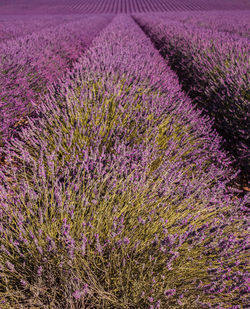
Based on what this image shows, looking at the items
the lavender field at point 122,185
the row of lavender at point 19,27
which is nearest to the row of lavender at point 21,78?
the lavender field at point 122,185

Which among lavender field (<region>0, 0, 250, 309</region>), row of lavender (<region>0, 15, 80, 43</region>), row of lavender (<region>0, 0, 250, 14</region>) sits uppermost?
row of lavender (<region>0, 0, 250, 14</region>)

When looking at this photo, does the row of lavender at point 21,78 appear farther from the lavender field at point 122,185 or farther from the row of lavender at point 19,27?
the row of lavender at point 19,27

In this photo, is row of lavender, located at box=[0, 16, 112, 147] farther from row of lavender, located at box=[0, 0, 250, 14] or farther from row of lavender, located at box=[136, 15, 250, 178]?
row of lavender, located at box=[0, 0, 250, 14]

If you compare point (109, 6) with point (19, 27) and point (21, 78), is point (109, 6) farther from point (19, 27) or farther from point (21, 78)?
point (21, 78)

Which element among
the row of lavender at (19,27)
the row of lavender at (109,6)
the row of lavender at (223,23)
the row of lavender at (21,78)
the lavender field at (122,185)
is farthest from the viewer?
the row of lavender at (109,6)

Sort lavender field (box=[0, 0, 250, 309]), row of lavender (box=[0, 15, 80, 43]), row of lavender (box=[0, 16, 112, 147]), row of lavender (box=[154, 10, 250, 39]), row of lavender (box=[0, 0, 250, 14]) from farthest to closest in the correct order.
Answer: row of lavender (box=[0, 0, 250, 14]), row of lavender (box=[154, 10, 250, 39]), row of lavender (box=[0, 15, 80, 43]), row of lavender (box=[0, 16, 112, 147]), lavender field (box=[0, 0, 250, 309])

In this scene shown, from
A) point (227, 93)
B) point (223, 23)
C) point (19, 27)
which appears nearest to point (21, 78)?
point (227, 93)

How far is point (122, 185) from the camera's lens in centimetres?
134

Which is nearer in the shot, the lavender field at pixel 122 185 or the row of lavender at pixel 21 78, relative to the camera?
the lavender field at pixel 122 185

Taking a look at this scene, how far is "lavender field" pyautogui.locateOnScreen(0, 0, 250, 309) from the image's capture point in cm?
96

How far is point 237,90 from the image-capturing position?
2.94m

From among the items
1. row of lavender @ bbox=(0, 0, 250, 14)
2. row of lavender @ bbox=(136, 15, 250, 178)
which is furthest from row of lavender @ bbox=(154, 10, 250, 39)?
row of lavender @ bbox=(0, 0, 250, 14)

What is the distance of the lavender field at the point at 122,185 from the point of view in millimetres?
958

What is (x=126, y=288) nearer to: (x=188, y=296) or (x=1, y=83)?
(x=188, y=296)
